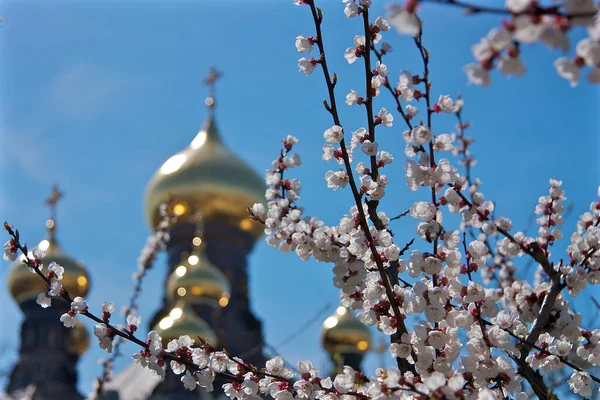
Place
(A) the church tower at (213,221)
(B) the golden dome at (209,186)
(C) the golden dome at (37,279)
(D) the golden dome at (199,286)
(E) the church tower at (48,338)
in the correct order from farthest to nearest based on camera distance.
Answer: (B) the golden dome at (209,186) < (E) the church tower at (48,338) < (C) the golden dome at (37,279) < (A) the church tower at (213,221) < (D) the golden dome at (199,286)

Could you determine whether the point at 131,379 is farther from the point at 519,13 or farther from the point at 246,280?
the point at 519,13

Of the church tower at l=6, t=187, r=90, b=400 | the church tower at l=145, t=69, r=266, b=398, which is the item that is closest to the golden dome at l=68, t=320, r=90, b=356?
the church tower at l=6, t=187, r=90, b=400

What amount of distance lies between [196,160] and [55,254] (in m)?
4.87

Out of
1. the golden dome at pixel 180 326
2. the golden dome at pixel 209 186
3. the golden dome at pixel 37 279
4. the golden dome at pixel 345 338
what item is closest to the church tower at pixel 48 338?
the golden dome at pixel 37 279

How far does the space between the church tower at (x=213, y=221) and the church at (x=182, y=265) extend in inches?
1.2

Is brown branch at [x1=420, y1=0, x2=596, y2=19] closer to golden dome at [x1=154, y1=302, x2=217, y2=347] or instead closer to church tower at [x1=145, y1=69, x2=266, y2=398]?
golden dome at [x1=154, y1=302, x2=217, y2=347]

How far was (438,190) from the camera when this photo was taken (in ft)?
10.6

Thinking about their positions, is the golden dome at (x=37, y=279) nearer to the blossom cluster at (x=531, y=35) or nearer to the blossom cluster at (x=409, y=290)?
the blossom cluster at (x=409, y=290)

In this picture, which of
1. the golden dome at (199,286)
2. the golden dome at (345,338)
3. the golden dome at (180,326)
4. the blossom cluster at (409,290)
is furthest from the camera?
the golden dome at (345,338)

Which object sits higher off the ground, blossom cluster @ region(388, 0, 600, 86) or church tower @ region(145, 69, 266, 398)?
church tower @ region(145, 69, 266, 398)

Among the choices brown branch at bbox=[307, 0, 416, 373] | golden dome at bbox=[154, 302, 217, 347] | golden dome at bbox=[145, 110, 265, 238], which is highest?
golden dome at bbox=[145, 110, 265, 238]

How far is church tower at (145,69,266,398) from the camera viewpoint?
19.9 m

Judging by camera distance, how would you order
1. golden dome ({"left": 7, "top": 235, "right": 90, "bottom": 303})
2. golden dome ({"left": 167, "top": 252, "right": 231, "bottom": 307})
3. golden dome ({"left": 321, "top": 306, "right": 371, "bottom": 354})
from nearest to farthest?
1. golden dome ({"left": 167, "top": 252, "right": 231, "bottom": 307})
2. golden dome ({"left": 7, "top": 235, "right": 90, "bottom": 303})
3. golden dome ({"left": 321, "top": 306, "right": 371, "bottom": 354})

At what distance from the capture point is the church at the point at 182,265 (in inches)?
825
